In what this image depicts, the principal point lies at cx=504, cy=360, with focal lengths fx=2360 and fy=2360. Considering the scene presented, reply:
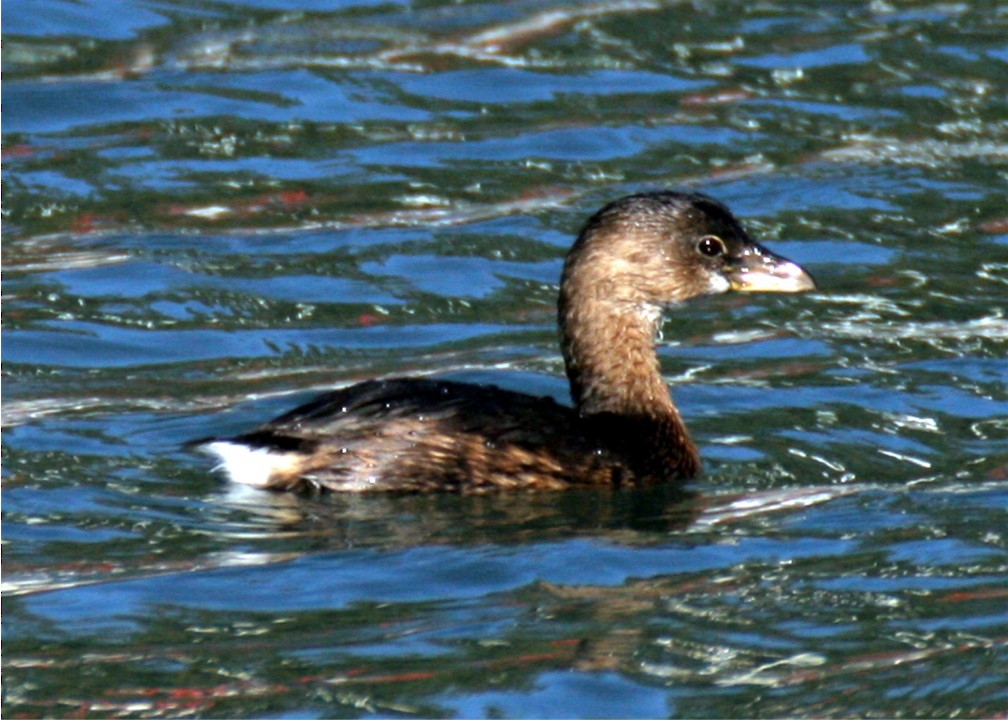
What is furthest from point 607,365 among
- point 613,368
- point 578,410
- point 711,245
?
point 711,245

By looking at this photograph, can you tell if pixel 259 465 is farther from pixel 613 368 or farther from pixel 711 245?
pixel 711 245

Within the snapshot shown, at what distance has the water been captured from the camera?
5867mm

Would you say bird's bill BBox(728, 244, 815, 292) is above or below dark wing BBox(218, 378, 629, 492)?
above

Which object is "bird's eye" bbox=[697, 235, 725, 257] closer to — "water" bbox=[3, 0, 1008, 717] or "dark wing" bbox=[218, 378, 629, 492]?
"water" bbox=[3, 0, 1008, 717]

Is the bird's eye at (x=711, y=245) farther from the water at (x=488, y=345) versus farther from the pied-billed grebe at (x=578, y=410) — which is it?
the water at (x=488, y=345)

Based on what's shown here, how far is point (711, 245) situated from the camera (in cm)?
809

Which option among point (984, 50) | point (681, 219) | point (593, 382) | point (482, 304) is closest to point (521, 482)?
point (593, 382)

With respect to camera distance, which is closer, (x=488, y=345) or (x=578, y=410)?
(x=578, y=410)

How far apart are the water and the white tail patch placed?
0.08 meters

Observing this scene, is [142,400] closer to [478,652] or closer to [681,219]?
[681,219]

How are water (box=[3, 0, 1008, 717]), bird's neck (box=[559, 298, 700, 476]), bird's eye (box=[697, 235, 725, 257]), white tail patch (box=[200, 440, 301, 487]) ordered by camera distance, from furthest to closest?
bird's eye (box=[697, 235, 725, 257]), bird's neck (box=[559, 298, 700, 476]), white tail patch (box=[200, 440, 301, 487]), water (box=[3, 0, 1008, 717])

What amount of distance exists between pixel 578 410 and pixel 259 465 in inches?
49.2

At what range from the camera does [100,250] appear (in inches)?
393

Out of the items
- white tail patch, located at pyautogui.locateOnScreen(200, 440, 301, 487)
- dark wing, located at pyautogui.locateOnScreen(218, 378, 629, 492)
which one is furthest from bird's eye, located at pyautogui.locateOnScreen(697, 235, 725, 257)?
white tail patch, located at pyautogui.locateOnScreen(200, 440, 301, 487)
